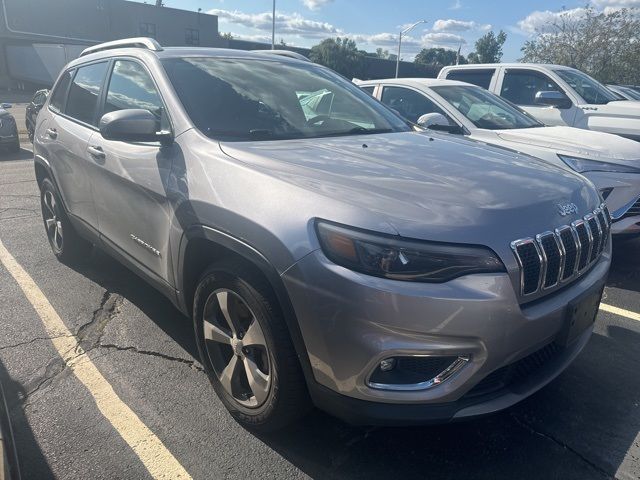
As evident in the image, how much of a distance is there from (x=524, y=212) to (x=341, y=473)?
54.5 inches

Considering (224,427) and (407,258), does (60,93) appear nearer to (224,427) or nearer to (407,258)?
(224,427)

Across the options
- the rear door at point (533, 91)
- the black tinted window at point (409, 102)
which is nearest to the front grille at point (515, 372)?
the black tinted window at point (409, 102)

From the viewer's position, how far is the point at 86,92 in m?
4.06

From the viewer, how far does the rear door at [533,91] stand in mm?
7344

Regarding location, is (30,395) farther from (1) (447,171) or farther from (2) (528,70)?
(2) (528,70)

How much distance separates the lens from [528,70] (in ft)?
25.2

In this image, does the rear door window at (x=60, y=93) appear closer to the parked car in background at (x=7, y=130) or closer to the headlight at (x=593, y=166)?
the headlight at (x=593, y=166)

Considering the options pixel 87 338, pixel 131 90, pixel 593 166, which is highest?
pixel 131 90

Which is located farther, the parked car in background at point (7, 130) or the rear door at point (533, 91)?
the parked car in background at point (7, 130)

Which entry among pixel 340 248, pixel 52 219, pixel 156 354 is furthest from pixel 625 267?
pixel 52 219

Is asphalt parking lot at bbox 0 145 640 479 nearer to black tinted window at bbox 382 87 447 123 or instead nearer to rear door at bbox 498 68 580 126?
black tinted window at bbox 382 87 447 123

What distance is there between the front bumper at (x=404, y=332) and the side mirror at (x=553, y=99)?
19.2ft

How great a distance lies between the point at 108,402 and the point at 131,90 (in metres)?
1.94

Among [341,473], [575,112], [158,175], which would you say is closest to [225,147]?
[158,175]
